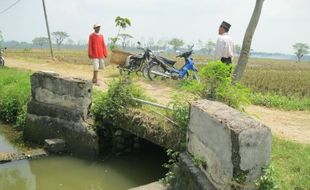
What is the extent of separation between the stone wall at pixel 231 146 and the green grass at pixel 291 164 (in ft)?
2.70

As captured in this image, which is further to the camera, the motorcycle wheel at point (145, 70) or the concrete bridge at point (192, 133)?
the motorcycle wheel at point (145, 70)

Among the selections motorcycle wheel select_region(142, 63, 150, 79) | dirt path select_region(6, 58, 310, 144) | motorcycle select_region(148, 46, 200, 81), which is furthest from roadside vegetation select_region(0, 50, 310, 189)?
motorcycle wheel select_region(142, 63, 150, 79)

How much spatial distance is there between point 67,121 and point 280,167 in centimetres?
499

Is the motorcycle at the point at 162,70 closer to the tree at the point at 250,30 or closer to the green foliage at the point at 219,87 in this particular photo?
the tree at the point at 250,30

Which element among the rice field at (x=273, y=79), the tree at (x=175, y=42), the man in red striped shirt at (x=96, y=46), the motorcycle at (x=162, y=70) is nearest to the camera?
the man in red striped shirt at (x=96, y=46)

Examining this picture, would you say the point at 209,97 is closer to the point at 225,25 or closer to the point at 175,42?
the point at 225,25

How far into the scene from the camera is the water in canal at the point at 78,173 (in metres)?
7.06

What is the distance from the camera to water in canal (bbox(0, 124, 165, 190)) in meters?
7.06

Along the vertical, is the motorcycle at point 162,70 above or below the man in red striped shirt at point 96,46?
below

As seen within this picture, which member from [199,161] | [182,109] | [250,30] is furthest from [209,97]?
[250,30]

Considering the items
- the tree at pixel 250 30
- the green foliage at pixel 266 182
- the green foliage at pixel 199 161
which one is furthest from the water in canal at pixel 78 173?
the green foliage at pixel 266 182

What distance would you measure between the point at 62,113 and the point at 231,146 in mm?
5590

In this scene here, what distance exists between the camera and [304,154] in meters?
5.74

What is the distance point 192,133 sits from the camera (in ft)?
17.0
